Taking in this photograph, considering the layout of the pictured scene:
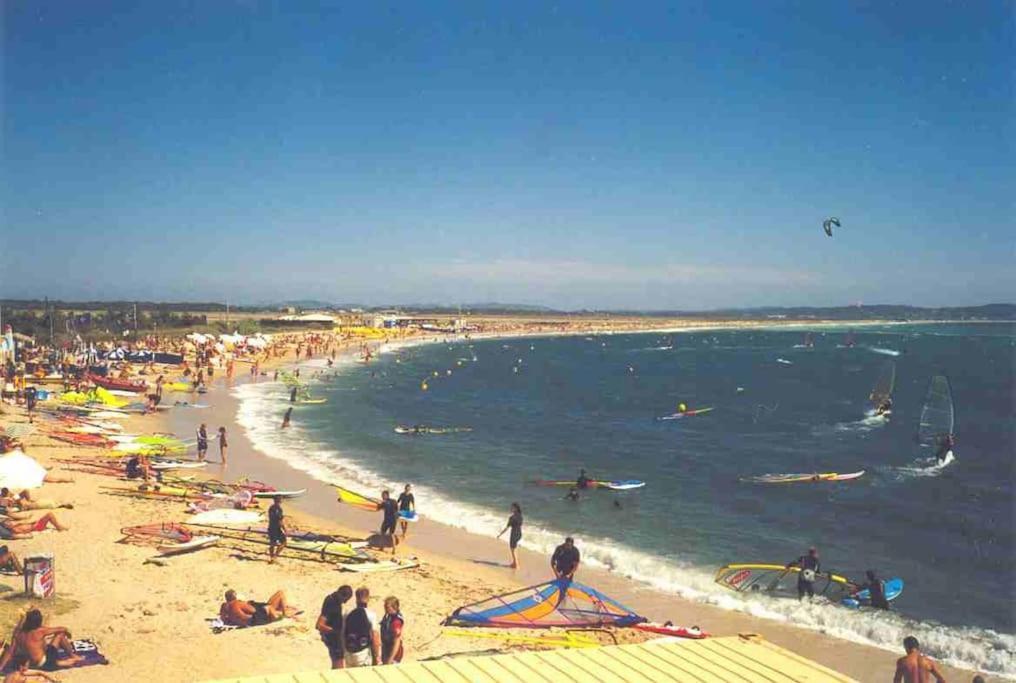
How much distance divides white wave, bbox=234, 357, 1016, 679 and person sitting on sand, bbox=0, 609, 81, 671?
9404mm

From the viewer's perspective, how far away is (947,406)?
36.8 meters

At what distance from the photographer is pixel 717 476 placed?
24703 millimetres

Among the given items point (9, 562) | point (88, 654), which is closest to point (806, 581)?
point (88, 654)

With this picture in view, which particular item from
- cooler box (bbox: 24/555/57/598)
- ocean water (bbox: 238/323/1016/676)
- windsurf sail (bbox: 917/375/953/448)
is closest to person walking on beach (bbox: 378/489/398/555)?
ocean water (bbox: 238/323/1016/676)

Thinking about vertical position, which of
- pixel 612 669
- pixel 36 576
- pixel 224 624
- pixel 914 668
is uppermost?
pixel 612 669

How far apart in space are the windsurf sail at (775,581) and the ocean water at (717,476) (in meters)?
0.37

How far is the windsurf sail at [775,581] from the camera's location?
13.9 m

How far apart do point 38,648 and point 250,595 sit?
377 cm

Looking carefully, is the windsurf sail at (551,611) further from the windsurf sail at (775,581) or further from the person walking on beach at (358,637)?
the windsurf sail at (775,581)

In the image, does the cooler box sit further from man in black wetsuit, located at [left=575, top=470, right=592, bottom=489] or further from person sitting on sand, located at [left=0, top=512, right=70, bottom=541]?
man in black wetsuit, located at [left=575, top=470, right=592, bottom=489]

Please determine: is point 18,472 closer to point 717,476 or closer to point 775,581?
point 775,581

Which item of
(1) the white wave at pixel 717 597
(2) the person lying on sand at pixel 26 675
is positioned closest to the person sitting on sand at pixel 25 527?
(2) the person lying on sand at pixel 26 675

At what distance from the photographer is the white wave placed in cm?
1184

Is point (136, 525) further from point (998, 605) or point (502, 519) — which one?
point (998, 605)
